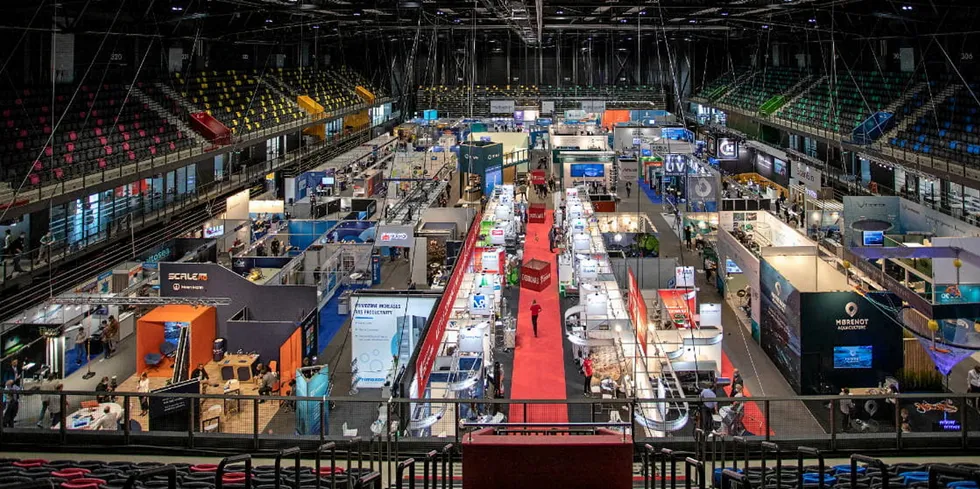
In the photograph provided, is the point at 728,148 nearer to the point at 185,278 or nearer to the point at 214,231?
the point at 214,231

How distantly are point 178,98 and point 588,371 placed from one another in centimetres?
2057

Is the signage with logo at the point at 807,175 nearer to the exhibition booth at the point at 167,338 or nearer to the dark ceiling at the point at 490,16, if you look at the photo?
the dark ceiling at the point at 490,16

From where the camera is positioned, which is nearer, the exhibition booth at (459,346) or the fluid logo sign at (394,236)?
the exhibition booth at (459,346)

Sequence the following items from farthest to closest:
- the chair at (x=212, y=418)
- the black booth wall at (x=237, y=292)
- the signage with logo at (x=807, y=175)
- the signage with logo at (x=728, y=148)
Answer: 1. the signage with logo at (x=728, y=148)
2. the signage with logo at (x=807, y=175)
3. the black booth wall at (x=237, y=292)
4. the chair at (x=212, y=418)

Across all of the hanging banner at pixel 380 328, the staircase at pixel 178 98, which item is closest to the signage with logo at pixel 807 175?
the hanging banner at pixel 380 328

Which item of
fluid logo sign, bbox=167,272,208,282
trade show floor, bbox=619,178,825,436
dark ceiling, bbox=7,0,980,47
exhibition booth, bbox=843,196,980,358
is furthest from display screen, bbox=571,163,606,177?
fluid logo sign, bbox=167,272,208,282

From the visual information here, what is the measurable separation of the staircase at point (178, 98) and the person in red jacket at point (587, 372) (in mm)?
19513

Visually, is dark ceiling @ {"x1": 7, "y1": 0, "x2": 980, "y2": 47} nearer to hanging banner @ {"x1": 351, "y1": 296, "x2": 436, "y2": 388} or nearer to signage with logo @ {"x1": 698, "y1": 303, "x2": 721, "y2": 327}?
signage with logo @ {"x1": 698, "y1": 303, "x2": 721, "y2": 327}

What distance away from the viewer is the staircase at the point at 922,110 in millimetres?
25453

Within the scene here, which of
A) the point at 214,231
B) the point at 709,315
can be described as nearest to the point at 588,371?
the point at 709,315

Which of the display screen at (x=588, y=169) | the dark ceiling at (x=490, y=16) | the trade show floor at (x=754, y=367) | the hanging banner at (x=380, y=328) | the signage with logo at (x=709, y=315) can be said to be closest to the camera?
the trade show floor at (x=754, y=367)

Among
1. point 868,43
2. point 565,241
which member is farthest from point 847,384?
point 868,43

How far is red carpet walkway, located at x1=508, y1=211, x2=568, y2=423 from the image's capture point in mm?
10531

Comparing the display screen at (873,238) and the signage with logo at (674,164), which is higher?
the signage with logo at (674,164)
